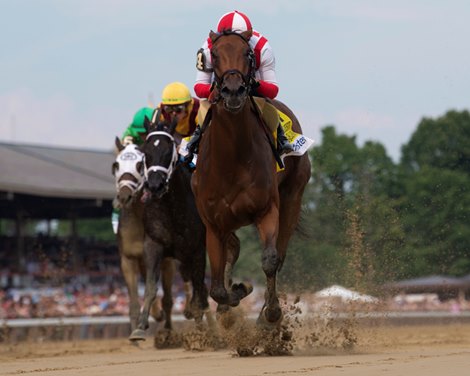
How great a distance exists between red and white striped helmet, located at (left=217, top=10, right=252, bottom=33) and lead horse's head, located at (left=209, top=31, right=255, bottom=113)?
38 centimetres

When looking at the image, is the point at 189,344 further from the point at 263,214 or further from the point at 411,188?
the point at 411,188

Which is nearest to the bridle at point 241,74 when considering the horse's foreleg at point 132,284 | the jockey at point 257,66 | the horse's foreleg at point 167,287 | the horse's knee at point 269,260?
the jockey at point 257,66

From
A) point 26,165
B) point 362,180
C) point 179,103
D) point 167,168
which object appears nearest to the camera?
point 167,168

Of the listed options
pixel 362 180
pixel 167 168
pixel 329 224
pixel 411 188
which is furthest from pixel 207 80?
pixel 411 188

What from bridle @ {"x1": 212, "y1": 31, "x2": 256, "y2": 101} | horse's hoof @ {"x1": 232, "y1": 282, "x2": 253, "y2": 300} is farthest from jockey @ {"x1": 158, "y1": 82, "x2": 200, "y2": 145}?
bridle @ {"x1": 212, "y1": 31, "x2": 256, "y2": 101}

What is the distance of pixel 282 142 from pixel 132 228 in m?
3.80

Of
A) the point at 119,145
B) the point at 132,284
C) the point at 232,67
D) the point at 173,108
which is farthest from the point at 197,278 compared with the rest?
the point at 232,67

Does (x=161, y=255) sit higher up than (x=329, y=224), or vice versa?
(x=329, y=224)

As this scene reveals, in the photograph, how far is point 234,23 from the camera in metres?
8.79

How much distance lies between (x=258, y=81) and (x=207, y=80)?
0.40 metres

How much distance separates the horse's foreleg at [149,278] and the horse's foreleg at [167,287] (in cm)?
129

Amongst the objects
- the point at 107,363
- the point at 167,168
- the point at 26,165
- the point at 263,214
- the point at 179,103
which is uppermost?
the point at 26,165

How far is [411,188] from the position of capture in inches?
1686

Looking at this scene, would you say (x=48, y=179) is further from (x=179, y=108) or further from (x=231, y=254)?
(x=231, y=254)
